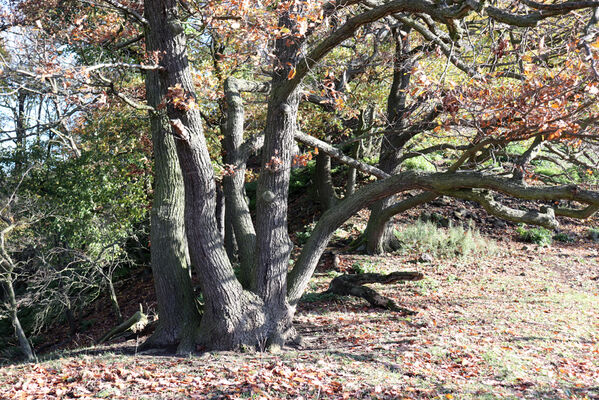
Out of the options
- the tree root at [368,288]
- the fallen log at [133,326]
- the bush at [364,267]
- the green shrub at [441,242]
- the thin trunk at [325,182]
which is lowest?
the fallen log at [133,326]

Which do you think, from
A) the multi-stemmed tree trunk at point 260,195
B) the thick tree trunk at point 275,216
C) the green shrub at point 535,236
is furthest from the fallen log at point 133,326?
the green shrub at point 535,236

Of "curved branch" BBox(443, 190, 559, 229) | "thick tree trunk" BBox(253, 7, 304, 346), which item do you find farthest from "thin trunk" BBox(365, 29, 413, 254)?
"thick tree trunk" BBox(253, 7, 304, 346)

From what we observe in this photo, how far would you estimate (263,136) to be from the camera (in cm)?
821

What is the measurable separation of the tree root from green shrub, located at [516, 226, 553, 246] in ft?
22.0

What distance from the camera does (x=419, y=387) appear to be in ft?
15.6

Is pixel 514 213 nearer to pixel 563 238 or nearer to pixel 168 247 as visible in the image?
pixel 168 247

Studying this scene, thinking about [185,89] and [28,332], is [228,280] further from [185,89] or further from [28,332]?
[28,332]

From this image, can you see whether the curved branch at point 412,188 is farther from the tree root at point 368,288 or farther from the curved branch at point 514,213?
the tree root at point 368,288

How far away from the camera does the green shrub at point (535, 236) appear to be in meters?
13.6

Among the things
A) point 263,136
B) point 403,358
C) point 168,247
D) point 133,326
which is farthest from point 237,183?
point 403,358

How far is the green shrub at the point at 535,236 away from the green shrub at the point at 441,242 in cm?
163

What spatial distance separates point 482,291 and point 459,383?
5.04m

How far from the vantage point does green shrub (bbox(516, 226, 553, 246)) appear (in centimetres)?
1364

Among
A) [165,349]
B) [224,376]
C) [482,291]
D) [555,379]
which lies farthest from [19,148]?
[555,379]
